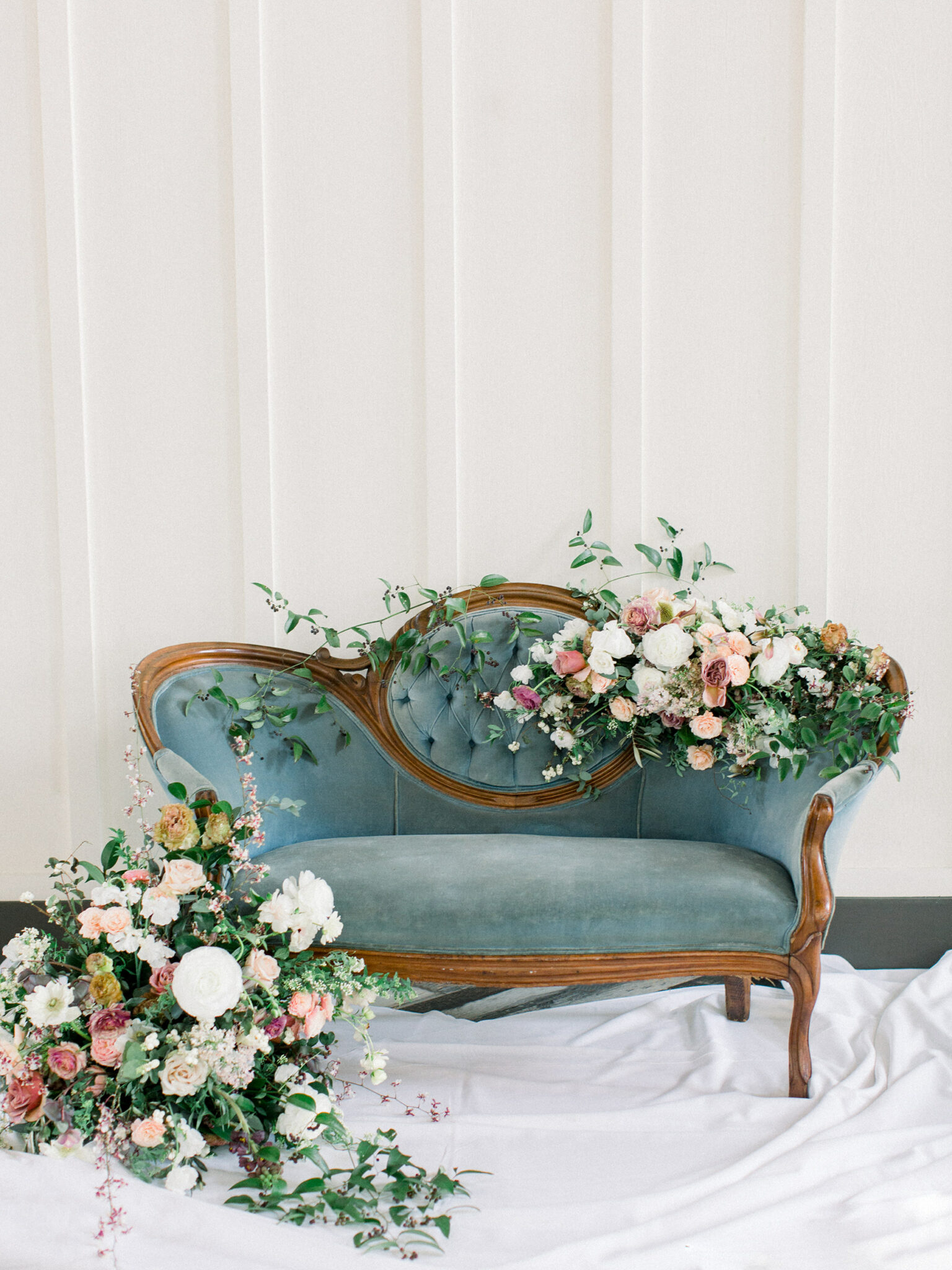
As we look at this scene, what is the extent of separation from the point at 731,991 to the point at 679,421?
1.58m

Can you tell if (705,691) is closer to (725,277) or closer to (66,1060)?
(725,277)

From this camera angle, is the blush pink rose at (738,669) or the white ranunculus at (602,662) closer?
the blush pink rose at (738,669)

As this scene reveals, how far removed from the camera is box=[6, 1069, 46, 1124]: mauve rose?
4.77 ft

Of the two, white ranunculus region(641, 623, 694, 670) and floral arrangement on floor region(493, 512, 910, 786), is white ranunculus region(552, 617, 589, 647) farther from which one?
white ranunculus region(641, 623, 694, 670)

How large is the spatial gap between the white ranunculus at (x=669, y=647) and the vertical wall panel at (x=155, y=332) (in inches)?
49.9

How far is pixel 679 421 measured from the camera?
2.47m

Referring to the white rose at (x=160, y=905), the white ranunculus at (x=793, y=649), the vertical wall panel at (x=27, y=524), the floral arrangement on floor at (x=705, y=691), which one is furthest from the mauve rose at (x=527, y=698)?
the vertical wall panel at (x=27, y=524)

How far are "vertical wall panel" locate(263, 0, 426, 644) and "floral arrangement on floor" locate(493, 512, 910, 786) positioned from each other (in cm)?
64

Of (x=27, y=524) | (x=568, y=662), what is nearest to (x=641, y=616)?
(x=568, y=662)

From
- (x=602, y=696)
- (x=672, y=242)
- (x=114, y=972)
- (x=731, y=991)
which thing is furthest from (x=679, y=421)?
(x=114, y=972)

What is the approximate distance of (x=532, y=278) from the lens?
246 centimetres

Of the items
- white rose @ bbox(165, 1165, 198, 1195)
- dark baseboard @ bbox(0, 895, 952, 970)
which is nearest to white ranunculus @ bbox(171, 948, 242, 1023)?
white rose @ bbox(165, 1165, 198, 1195)

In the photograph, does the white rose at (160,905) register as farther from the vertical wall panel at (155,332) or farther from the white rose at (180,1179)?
the vertical wall panel at (155,332)

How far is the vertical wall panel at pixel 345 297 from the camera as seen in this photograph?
2.45 m
